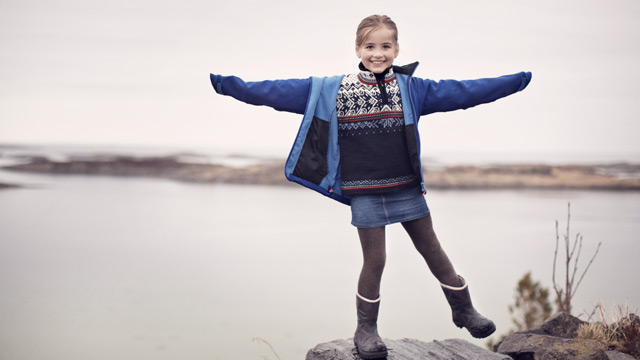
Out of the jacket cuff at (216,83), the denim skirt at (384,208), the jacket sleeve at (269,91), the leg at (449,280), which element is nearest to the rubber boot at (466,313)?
the leg at (449,280)

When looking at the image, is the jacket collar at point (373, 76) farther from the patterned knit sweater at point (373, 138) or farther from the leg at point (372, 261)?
the leg at point (372, 261)

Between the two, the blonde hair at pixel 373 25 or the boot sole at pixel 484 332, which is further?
the boot sole at pixel 484 332

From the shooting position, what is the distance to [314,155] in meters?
3.38

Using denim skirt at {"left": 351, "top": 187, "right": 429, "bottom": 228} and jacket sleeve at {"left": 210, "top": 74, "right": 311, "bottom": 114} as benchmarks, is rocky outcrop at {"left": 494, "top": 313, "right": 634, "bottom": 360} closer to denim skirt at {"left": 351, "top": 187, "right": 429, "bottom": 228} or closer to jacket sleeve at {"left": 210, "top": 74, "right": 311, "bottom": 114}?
denim skirt at {"left": 351, "top": 187, "right": 429, "bottom": 228}

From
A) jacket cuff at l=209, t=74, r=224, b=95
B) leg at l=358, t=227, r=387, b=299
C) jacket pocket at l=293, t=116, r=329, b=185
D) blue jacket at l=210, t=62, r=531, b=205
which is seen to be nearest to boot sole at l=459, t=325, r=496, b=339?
leg at l=358, t=227, r=387, b=299

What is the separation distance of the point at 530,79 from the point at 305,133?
1.47 metres

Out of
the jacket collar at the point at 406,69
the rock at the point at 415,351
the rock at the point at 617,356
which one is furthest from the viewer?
the rock at the point at 617,356

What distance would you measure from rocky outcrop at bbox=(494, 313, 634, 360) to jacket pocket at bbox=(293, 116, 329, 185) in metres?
2.13

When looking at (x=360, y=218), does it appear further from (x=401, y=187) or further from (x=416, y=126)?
(x=416, y=126)

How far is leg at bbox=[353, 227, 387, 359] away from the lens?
3.34 m

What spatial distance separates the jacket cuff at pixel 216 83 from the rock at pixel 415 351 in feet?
6.15

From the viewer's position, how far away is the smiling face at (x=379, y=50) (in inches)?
126

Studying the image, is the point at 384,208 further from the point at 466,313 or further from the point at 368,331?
the point at 466,313

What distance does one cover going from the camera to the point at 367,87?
3.32 meters
